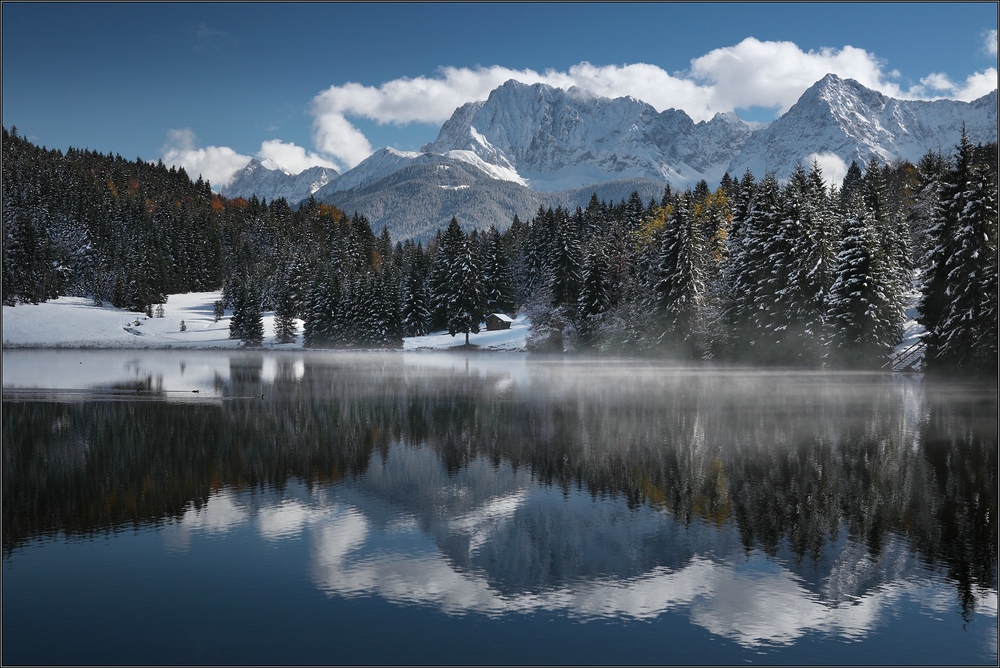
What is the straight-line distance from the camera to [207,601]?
11.6 metres

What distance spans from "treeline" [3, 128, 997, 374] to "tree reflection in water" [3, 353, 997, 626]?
1698 centimetres

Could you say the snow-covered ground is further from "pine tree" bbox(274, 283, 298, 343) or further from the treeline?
the treeline

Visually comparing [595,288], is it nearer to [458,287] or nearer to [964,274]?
[458,287]

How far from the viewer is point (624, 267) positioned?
286 ft

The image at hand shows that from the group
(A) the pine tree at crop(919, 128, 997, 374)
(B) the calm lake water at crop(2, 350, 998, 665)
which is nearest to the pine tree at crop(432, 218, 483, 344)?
(A) the pine tree at crop(919, 128, 997, 374)

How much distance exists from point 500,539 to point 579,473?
602 centimetres

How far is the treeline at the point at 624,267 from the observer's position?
50562 mm

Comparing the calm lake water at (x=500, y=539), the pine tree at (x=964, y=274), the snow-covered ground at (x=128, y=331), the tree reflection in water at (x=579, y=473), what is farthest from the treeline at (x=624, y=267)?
the calm lake water at (x=500, y=539)

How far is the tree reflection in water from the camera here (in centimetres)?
1395

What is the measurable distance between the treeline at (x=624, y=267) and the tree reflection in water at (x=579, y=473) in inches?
668

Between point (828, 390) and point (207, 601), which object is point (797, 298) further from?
point (207, 601)

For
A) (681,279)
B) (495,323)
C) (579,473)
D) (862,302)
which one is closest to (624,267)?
(681,279)

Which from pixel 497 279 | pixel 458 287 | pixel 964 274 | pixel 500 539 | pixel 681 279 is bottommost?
pixel 500 539

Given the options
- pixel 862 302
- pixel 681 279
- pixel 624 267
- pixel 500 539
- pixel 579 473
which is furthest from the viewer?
pixel 624 267
